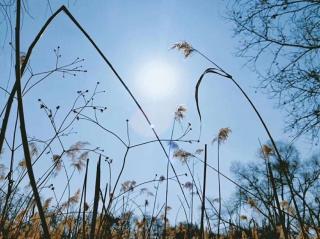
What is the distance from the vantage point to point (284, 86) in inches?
361

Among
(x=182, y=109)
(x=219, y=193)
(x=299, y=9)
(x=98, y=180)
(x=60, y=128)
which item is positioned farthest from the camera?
(x=299, y=9)

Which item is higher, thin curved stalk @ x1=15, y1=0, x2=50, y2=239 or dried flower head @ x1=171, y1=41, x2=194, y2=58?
dried flower head @ x1=171, y1=41, x2=194, y2=58

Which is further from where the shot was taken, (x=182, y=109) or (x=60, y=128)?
(x=182, y=109)

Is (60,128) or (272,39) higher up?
(272,39)

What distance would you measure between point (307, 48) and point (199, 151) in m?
5.80

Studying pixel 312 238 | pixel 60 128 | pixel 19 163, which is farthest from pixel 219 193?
pixel 19 163

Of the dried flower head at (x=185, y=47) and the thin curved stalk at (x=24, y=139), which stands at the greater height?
the dried flower head at (x=185, y=47)

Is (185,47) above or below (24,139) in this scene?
above

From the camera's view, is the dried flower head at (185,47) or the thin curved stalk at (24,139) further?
the dried flower head at (185,47)

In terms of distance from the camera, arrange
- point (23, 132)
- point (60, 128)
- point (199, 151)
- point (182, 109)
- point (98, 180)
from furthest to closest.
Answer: point (199, 151) < point (182, 109) < point (60, 128) < point (98, 180) < point (23, 132)

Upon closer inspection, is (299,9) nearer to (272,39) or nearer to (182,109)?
(272,39)

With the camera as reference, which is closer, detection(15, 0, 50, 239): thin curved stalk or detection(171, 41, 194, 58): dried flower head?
detection(15, 0, 50, 239): thin curved stalk

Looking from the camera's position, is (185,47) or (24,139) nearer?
(24,139)

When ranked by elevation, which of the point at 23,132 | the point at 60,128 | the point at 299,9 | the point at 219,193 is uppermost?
the point at 299,9
